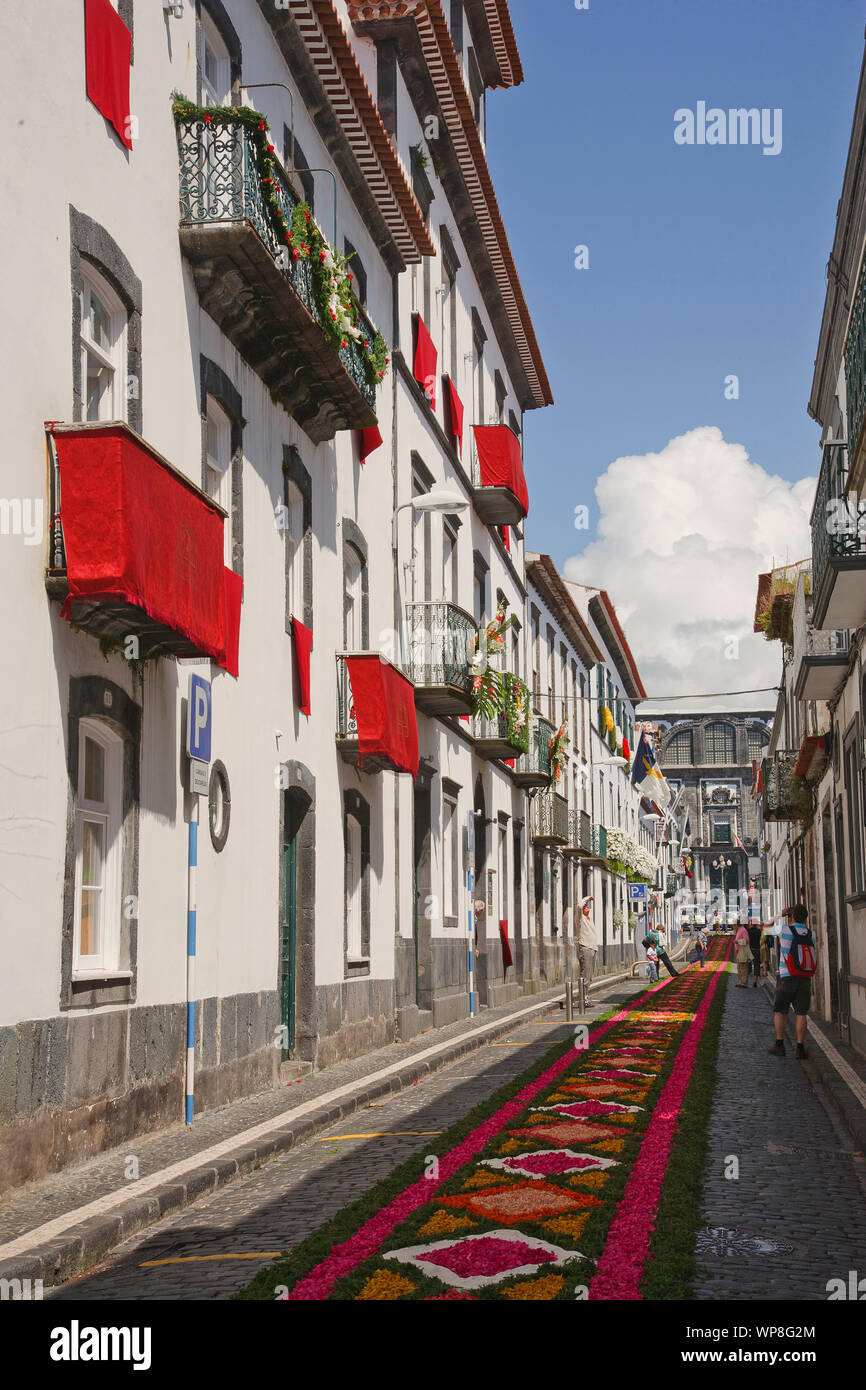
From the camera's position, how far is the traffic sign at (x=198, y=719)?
1112 centimetres

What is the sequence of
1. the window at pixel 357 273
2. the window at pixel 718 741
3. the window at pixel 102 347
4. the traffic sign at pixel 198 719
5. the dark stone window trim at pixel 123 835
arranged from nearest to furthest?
the dark stone window trim at pixel 123 835 < the window at pixel 102 347 < the traffic sign at pixel 198 719 < the window at pixel 357 273 < the window at pixel 718 741

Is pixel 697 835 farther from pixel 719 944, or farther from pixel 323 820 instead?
pixel 323 820

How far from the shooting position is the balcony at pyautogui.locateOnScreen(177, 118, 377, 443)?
11.4 metres

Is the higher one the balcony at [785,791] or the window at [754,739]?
the window at [754,739]

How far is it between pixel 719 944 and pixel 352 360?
72.1 metres

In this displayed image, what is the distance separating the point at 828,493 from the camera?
15477mm

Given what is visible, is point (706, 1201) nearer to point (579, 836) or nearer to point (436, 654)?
point (436, 654)

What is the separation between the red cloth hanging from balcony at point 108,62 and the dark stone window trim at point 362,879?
27.2 feet

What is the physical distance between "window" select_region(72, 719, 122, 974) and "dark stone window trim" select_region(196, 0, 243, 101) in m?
5.74

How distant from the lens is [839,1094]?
12523 millimetres

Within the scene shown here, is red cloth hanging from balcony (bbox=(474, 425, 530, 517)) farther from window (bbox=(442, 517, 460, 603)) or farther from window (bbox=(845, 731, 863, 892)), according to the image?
window (bbox=(845, 731, 863, 892))

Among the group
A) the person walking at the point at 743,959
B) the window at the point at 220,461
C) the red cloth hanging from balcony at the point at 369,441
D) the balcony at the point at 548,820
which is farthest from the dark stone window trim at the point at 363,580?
the person walking at the point at 743,959

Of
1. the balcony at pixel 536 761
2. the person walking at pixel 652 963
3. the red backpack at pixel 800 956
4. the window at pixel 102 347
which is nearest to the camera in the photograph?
the window at pixel 102 347

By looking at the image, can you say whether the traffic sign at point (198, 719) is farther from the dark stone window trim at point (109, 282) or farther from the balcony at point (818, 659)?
the balcony at point (818, 659)
